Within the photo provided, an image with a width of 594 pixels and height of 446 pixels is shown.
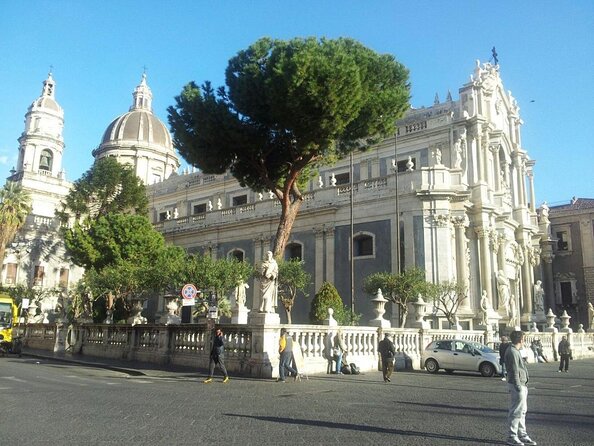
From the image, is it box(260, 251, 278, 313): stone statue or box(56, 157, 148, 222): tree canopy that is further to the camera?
box(56, 157, 148, 222): tree canopy

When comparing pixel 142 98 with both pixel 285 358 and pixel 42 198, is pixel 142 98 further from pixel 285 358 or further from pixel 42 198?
pixel 285 358

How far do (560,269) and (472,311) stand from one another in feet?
72.6

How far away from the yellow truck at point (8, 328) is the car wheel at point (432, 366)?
1761 centimetres

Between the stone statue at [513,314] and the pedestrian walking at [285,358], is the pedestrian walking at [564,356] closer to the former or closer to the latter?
the pedestrian walking at [285,358]

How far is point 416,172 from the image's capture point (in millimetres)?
30031

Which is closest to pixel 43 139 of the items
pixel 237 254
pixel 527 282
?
pixel 237 254

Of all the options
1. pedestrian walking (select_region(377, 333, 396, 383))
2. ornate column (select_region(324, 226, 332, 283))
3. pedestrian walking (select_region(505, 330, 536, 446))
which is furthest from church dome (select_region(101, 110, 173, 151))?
pedestrian walking (select_region(505, 330, 536, 446))

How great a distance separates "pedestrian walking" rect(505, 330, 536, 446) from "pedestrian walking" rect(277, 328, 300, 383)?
26.0ft

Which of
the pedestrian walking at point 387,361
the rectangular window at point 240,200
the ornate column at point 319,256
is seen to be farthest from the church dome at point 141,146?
the pedestrian walking at point 387,361

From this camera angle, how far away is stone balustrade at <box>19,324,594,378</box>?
15.9m

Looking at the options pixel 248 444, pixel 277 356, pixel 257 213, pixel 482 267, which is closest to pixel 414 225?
pixel 482 267

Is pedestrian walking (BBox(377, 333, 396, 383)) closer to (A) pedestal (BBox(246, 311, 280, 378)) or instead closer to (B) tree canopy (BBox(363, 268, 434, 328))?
(A) pedestal (BBox(246, 311, 280, 378))

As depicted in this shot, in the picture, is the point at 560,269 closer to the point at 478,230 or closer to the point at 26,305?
the point at 478,230

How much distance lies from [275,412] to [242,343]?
24.3ft
